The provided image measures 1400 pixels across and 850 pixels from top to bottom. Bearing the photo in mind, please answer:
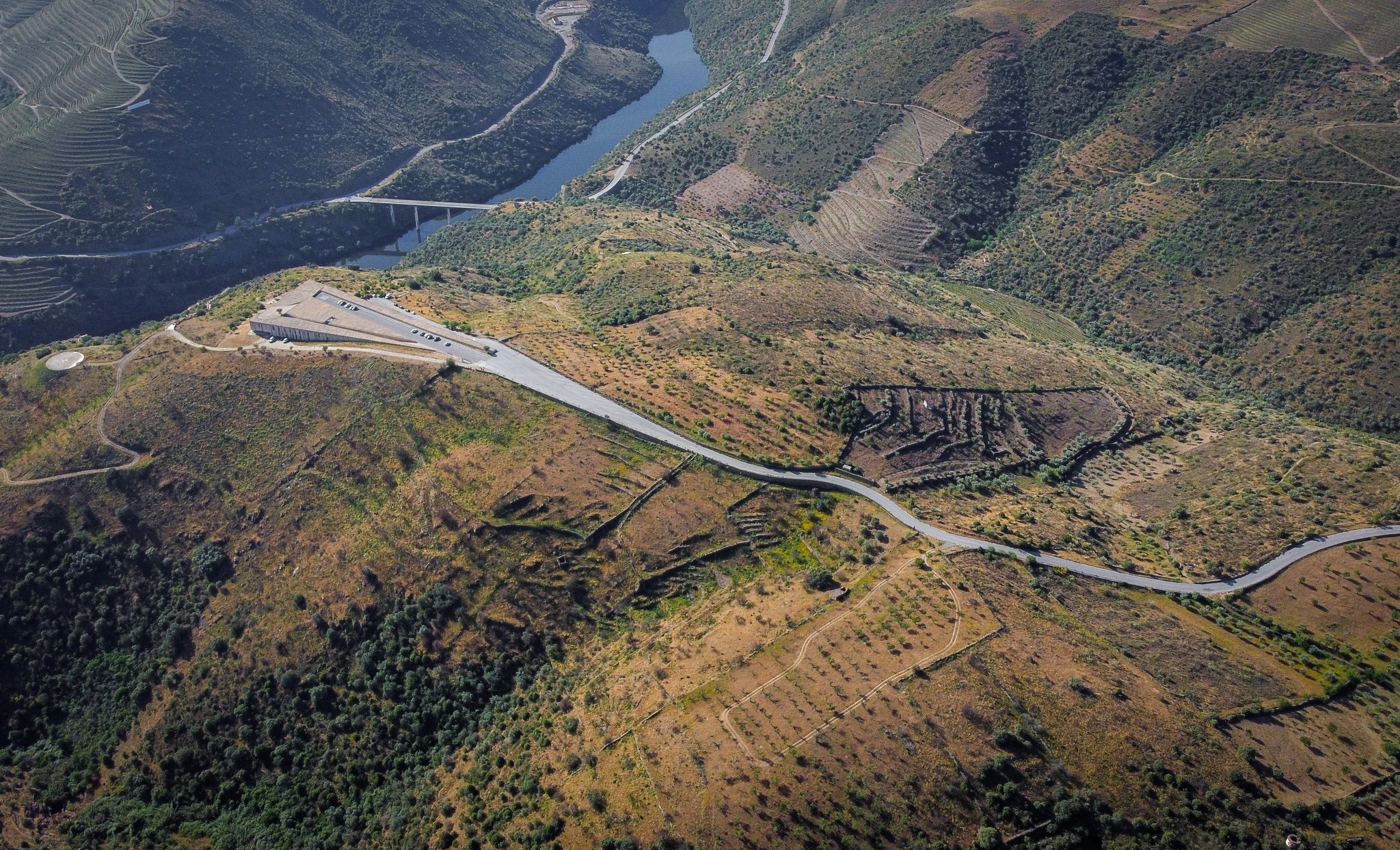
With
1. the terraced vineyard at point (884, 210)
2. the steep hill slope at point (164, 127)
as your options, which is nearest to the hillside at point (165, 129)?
the steep hill slope at point (164, 127)

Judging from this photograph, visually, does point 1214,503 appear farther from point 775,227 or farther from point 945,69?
point 945,69

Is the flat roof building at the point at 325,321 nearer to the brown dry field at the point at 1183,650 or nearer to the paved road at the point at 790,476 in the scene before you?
the paved road at the point at 790,476

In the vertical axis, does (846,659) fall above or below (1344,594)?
below

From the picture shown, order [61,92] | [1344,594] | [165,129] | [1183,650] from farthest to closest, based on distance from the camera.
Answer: [61,92], [165,129], [1344,594], [1183,650]

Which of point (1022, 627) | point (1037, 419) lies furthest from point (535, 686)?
point (1037, 419)

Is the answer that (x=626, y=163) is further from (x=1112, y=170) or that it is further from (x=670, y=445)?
(x=670, y=445)

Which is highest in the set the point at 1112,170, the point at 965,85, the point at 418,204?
the point at 965,85

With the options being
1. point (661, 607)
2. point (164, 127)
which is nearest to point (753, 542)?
point (661, 607)
